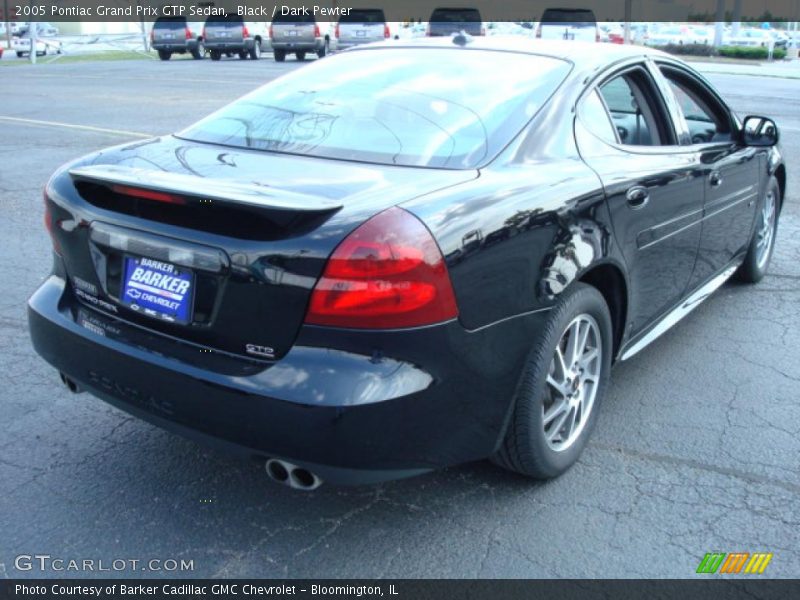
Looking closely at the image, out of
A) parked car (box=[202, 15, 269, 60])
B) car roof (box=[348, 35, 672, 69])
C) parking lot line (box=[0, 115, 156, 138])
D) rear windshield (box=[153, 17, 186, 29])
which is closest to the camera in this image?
car roof (box=[348, 35, 672, 69])

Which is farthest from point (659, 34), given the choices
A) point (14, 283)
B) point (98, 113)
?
point (14, 283)

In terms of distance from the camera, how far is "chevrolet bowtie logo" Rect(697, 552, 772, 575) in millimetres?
2789

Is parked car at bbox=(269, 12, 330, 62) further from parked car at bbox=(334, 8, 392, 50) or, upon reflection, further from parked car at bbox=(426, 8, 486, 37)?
parked car at bbox=(426, 8, 486, 37)

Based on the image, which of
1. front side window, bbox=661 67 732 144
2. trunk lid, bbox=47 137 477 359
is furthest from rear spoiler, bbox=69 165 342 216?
front side window, bbox=661 67 732 144

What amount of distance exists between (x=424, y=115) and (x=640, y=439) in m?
1.62

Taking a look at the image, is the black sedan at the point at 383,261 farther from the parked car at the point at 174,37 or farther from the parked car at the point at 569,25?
the parked car at the point at 174,37

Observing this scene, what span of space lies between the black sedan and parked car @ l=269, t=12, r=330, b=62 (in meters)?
26.6

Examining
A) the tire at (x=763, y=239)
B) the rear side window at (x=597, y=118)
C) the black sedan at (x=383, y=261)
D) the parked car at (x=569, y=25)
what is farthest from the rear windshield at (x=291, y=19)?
the rear side window at (x=597, y=118)

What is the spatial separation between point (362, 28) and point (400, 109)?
2568 cm

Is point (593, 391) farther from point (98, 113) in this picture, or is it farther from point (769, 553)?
point (98, 113)

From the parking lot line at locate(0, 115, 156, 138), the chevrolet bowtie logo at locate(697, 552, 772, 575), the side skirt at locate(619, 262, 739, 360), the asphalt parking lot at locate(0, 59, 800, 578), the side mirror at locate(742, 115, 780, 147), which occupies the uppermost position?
the side mirror at locate(742, 115, 780, 147)

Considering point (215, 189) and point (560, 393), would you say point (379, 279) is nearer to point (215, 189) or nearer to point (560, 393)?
point (215, 189)

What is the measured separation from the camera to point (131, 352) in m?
2.80

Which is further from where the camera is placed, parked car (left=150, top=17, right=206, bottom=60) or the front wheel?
the front wheel
